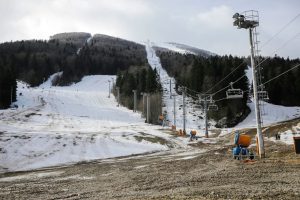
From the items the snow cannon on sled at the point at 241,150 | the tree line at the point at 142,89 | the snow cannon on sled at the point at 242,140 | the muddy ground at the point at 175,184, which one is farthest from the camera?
the tree line at the point at 142,89

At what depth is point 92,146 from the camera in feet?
139

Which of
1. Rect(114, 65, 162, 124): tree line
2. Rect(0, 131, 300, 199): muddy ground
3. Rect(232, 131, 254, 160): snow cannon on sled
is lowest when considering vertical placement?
Rect(0, 131, 300, 199): muddy ground

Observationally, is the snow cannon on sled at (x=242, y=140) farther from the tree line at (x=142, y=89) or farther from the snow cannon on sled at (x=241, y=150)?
the tree line at (x=142, y=89)

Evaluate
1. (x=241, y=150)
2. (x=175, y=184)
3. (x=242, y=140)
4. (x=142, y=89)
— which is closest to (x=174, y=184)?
(x=175, y=184)

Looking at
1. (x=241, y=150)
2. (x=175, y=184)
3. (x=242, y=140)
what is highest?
(x=242, y=140)

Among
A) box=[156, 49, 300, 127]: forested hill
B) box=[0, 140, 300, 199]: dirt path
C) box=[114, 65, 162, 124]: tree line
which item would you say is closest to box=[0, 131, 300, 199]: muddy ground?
box=[0, 140, 300, 199]: dirt path

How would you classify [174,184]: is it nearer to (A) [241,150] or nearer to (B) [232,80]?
(A) [241,150]

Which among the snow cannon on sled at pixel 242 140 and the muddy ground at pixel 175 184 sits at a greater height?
the snow cannon on sled at pixel 242 140

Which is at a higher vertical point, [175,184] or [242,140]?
[242,140]

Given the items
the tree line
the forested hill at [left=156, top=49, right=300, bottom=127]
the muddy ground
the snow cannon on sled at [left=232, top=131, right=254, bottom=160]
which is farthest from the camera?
→ the tree line

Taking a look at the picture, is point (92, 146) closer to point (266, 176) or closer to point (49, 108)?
point (266, 176)

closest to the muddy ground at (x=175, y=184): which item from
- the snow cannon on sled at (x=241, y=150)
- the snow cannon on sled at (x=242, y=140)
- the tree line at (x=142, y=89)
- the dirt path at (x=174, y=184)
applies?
the dirt path at (x=174, y=184)

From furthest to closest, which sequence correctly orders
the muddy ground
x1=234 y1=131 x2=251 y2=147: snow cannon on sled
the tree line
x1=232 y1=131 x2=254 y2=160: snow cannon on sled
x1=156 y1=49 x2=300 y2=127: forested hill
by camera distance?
the tree line
x1=156 y1=49 x2=300 y2=127: forested hill
x1=234 y1=131 x2=251 y2=147: snow cannon on sled
x1=232 y1=131 x2=254 y2=160: snow cannon on sled
the muddy ground

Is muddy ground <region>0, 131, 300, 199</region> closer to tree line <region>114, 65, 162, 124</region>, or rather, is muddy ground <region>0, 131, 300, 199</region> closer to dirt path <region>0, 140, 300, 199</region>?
dirt path <region>0, 140, 300, 199</region>
